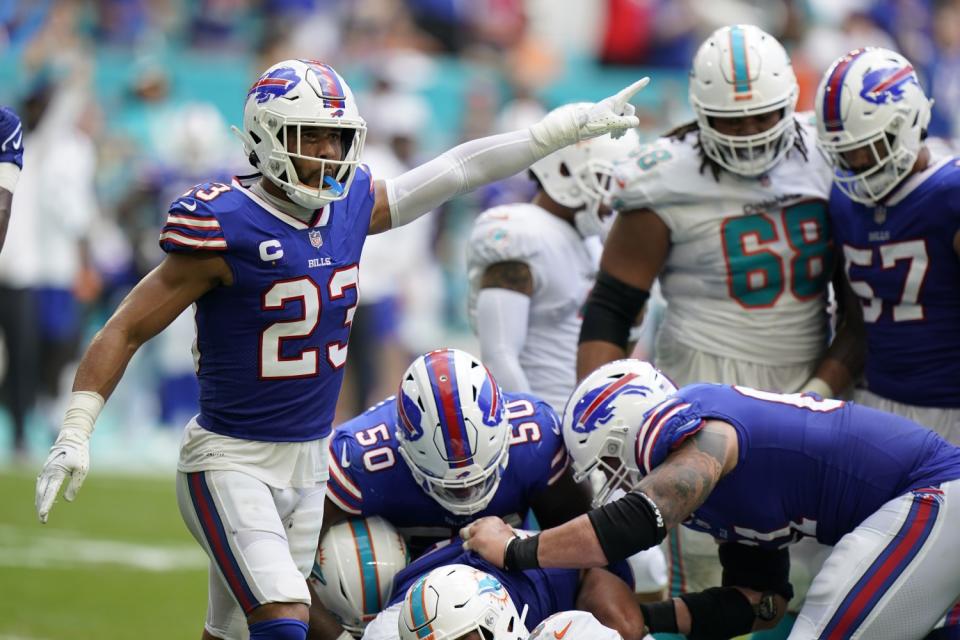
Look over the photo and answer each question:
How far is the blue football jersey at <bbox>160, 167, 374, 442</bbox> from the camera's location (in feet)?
13.0

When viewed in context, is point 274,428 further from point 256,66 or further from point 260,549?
point 256,66

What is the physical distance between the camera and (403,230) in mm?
10516

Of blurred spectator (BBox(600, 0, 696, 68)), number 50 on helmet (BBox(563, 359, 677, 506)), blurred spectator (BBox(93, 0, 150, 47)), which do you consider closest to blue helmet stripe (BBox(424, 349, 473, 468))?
number 50 on helmet (BBox(563, 359, 677, 506))

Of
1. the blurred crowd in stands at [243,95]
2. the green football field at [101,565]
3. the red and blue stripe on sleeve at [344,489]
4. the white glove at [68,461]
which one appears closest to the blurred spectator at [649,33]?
the blurred crowd in stands at [243,95]

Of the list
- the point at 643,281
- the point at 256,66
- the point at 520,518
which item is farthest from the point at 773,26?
the point at 520,518

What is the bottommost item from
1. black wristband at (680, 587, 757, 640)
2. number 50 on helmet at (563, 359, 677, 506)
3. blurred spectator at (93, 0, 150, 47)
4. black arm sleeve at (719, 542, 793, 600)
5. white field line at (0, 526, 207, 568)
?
white field line at (0, 526, 207, 568)

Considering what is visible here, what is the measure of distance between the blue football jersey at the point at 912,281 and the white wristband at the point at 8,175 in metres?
2.54

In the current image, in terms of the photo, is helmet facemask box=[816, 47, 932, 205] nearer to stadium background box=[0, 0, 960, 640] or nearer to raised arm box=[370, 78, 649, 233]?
raised arm box=[370, 78, 649, 233]

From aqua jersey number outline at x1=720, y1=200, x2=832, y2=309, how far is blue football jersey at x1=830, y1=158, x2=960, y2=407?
11 cm

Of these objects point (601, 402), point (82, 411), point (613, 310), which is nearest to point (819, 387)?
point (613, 310)

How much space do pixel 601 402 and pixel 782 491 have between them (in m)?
0.52

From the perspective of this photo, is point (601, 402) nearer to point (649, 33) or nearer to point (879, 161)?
point (879, 161)

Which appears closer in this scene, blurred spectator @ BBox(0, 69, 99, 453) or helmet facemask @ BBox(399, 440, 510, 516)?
helmet facemask @ BBox(399, 440, 510, 516)

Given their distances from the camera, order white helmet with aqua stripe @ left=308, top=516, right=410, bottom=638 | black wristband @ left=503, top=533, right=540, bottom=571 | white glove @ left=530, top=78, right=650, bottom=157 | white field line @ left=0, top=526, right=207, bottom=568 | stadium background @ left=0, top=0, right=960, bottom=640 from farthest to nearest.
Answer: stadium background @ left=0, top=0, right=960, bottom=640
white field line @ left=0, top=526, right=207, bottom=568
white glove @ left=530, top=78, right=650, bottom=157
white helmet with aqua stripe @ left=308, top=516, right=410, bottom=638
black wristband @ left=503, top=533, right=540, bottom=571
